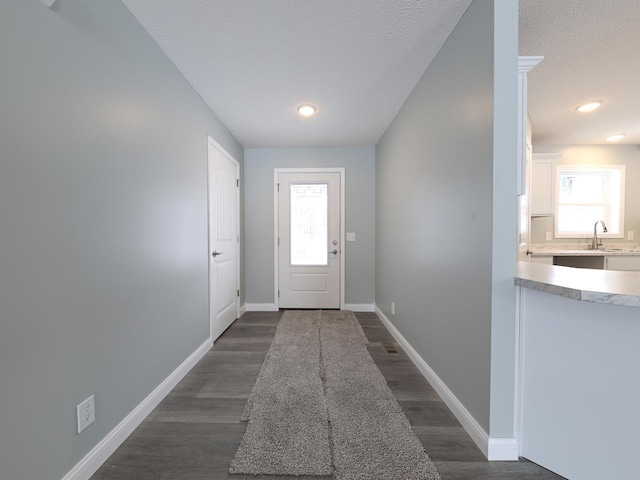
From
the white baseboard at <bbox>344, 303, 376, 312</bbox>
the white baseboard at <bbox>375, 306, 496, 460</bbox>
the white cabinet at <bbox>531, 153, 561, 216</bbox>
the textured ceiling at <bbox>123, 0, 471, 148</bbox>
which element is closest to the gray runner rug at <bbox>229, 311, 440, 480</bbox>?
the white baseboard at <bbox>375, 306, 496, 460</bbox>

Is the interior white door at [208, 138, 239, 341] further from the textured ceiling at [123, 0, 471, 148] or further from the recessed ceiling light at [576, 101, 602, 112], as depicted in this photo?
the recessed ceiling light at [576, 101, 602, 112]

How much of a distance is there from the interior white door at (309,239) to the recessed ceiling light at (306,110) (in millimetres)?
1175

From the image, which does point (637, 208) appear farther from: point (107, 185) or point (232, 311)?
point (107, 185)

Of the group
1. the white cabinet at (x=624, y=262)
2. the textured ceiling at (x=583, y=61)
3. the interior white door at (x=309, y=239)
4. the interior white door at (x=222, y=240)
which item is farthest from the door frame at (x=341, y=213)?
the white cabinet at (x=624, y=262)

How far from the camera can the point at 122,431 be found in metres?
1.42

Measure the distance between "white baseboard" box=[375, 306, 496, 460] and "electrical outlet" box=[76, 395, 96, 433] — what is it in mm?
1900

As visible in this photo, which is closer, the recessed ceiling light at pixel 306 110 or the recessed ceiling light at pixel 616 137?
the recessed ceiling light at pixel 306 110

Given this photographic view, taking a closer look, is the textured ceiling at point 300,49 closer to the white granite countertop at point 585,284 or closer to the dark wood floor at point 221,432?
the white granite countertop at point 585,284

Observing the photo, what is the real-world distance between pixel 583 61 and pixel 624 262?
97.2 inches

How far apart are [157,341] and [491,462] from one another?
2015mm

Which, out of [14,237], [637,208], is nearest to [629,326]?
[14,237]

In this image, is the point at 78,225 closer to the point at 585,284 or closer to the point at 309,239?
the point at 585,284

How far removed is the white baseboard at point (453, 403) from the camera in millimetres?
1369

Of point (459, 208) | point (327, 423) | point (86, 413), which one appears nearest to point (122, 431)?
point (86, 413)
